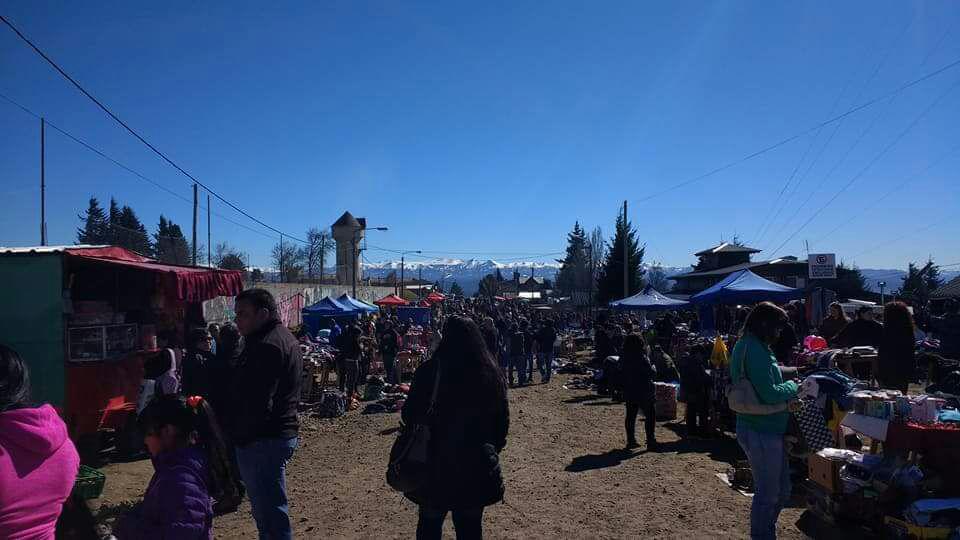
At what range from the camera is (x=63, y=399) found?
8266 mm

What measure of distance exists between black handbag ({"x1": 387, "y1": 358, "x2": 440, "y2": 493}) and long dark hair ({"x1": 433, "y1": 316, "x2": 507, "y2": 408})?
0.10 meters

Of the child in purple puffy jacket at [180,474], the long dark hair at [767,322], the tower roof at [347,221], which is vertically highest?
the tower roof at [347,221]

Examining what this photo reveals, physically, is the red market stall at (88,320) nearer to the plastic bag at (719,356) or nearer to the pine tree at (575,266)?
the plastic bag at (719,356)

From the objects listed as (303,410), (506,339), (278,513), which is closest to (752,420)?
(278,513)

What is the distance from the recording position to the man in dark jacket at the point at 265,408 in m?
3.57

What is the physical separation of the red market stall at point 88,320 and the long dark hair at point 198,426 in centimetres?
518

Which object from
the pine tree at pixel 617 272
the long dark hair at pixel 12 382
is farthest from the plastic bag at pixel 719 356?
the pine tree at pixel 617 272

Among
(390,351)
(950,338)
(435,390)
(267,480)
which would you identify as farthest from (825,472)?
(950,338)

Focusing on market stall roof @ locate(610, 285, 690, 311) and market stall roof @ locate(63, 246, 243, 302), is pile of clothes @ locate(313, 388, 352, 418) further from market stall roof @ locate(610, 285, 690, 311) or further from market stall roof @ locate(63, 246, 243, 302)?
market stall roof @ locate(610, 285, 690, 311)

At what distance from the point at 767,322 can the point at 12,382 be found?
4255 millimetres

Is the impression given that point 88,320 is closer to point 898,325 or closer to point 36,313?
point 36,313

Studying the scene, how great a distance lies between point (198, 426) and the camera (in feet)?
9.09

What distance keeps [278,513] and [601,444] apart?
5.95 metres

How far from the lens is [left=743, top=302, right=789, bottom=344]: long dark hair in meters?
4.29
